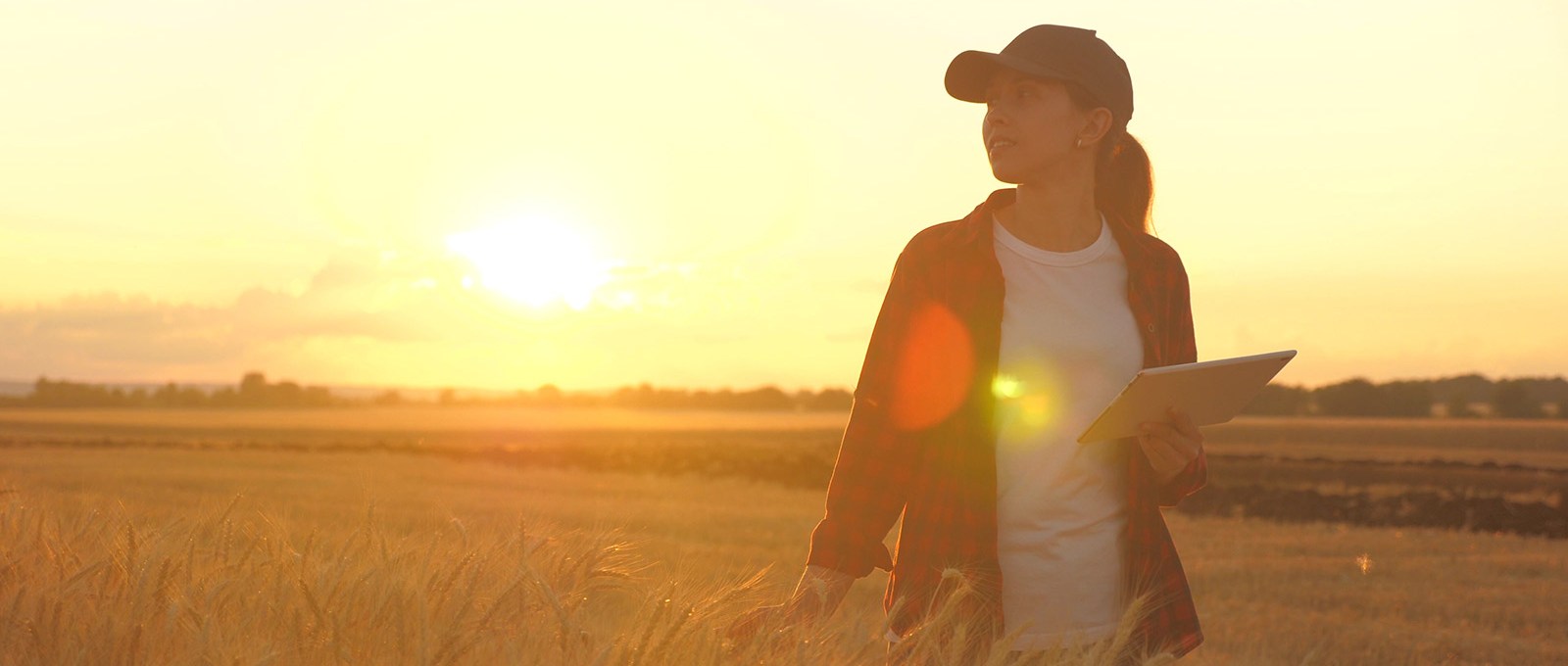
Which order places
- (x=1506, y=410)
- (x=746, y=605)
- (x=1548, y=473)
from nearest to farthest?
(x=746, y=605), (x=1548, y=473), (x=1506, y=410)

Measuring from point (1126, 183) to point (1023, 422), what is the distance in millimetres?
757

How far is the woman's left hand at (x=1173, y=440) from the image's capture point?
269 cm

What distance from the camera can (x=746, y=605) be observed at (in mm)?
2600

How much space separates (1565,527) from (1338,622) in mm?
9778

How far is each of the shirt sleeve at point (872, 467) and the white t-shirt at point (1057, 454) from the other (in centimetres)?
23

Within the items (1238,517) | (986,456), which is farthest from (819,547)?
(1238,517)

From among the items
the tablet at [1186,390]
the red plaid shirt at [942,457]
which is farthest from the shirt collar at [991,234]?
the tablet at [1186,390]

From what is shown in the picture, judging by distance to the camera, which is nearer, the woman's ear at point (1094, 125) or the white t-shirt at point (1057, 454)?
the white t-shirt at point (1057, 454)

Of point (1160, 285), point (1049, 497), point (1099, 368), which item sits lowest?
point (1049, 497)

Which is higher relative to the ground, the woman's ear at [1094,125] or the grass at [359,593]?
the woman's ear at [1094,125]

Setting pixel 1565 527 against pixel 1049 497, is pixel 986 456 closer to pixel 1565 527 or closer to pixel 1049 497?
pixel 1049 497

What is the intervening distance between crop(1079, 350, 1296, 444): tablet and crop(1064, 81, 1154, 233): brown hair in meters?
0.59

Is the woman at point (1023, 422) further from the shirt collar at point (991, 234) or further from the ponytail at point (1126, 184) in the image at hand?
the ponytail at point (1126, 184)

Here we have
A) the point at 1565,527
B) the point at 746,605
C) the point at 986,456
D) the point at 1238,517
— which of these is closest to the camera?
the point at 746,605
